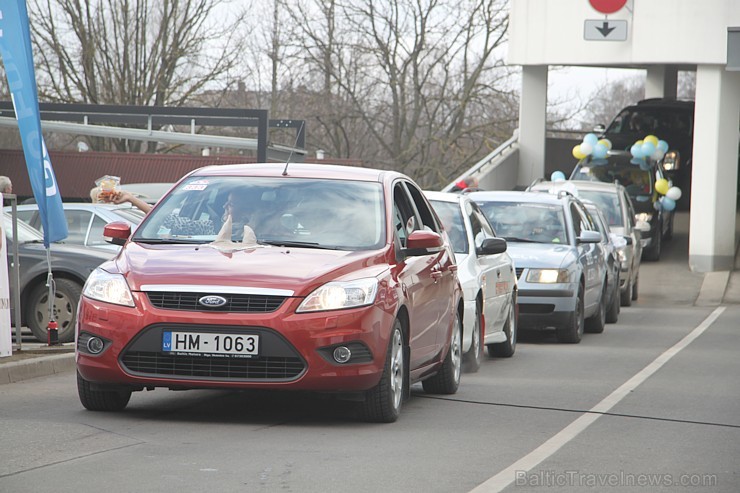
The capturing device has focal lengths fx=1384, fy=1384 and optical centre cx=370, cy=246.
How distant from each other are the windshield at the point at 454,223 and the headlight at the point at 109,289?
17.7 feet

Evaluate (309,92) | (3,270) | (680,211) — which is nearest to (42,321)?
(3,270)

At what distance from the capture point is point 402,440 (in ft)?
26.3

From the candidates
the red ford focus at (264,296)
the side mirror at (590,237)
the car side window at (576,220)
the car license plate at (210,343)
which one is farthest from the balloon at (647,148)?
the car license plate at (210,343)

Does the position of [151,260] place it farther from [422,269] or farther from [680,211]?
[680,211]

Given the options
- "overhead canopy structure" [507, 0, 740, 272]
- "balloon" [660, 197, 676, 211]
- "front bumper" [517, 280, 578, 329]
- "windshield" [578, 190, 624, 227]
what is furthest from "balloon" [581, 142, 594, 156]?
"front bumper" [517, 280, 578, 329]

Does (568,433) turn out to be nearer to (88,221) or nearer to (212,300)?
(212,300)

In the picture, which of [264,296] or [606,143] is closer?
[264,296]

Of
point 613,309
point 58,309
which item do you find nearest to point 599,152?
point 613,309

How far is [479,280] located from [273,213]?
3.94 metres

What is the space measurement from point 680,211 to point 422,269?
33251 millimetres

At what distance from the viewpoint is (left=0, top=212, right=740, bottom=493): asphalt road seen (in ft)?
21.9

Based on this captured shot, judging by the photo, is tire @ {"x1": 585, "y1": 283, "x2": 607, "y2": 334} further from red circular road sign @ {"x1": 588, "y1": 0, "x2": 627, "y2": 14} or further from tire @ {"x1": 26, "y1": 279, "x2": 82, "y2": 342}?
red circular road sign @ {"x1": 588, "y1": 0, "x2": 627, "y2": 14}

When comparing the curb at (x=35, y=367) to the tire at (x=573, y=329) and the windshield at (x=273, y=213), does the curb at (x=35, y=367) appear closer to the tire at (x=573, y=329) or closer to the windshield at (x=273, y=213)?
the windshield at (x=273, y=213)

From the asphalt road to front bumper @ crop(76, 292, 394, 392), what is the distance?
0.97 feet
